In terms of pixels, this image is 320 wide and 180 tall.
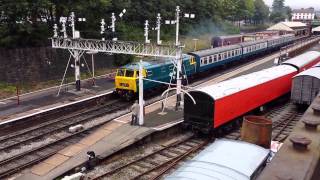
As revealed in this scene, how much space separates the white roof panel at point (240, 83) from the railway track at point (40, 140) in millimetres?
7319

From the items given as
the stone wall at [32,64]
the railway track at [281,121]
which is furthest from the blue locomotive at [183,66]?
the stone wall at [32,64]

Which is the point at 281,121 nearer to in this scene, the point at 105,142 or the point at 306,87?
the point at 306,87

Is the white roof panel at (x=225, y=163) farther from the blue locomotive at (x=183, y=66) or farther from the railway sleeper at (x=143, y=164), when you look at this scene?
the blue locomotive at (x=183, y=66)

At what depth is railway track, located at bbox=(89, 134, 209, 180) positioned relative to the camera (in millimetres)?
14305

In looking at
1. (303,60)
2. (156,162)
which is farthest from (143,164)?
(303,60)

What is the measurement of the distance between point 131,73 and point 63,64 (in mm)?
11862

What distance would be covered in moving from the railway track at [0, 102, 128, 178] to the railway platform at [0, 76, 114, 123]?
6.34ft

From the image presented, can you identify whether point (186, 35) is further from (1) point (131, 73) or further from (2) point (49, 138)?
(2) point (49, 138)

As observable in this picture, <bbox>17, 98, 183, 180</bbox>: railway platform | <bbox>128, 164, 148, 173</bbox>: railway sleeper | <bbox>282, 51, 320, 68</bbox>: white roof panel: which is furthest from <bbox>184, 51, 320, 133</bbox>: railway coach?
<bbox>282, 51, 320, 68</bbox>: white roof panel

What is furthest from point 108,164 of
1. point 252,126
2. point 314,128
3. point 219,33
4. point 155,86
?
point 219,33

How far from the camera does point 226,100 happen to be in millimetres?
17797

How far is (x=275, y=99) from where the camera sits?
78.6ft

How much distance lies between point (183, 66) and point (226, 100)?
35.7ft

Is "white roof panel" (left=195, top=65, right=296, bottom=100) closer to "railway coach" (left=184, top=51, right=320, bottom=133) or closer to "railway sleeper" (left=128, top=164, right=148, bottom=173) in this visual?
"railway coach" (left=184, top=51, right=320, bottom=133)
